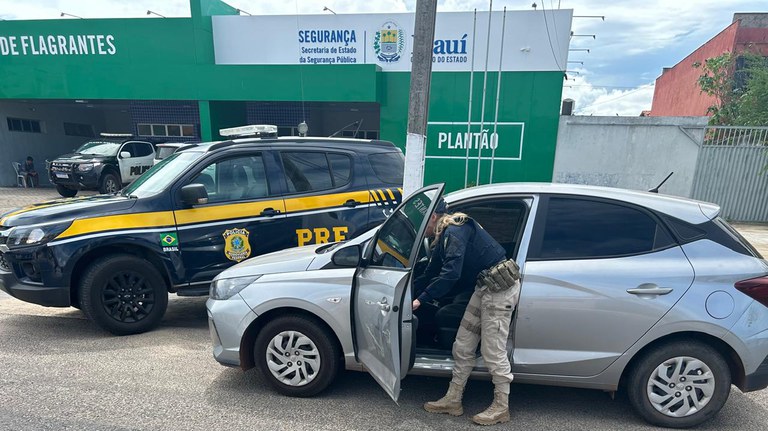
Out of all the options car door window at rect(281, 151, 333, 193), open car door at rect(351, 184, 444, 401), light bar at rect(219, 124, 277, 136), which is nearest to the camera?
open car door at rect(351, 184, 444, 401)

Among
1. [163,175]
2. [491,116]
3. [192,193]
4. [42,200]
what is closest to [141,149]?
[42,200]

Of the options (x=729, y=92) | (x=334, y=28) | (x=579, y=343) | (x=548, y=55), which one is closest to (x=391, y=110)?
(x=334, y=28)

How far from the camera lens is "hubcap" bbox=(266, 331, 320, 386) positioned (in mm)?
2980

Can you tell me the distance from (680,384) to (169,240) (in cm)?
436

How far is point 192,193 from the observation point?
13.1 feet

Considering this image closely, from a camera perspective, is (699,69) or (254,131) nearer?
(254,131)

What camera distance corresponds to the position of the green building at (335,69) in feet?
43.5

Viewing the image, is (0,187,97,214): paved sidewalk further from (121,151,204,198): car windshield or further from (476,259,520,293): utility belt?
(476,259,520,293): utility belt

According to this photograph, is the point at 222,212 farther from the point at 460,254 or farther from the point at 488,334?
the point at 488,334

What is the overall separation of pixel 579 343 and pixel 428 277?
110 centimetres

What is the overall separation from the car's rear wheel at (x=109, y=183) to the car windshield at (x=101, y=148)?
75 cm

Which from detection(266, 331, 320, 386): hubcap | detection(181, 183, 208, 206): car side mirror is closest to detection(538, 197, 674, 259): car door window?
detection(266, 331, 320, 386): hubcap

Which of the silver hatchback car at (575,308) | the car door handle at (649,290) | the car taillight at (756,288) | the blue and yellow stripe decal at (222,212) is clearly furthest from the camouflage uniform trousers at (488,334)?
the blue and yellow stripe decal at (222,212)

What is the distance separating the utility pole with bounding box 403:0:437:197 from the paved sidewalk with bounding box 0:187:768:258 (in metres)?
7.25
